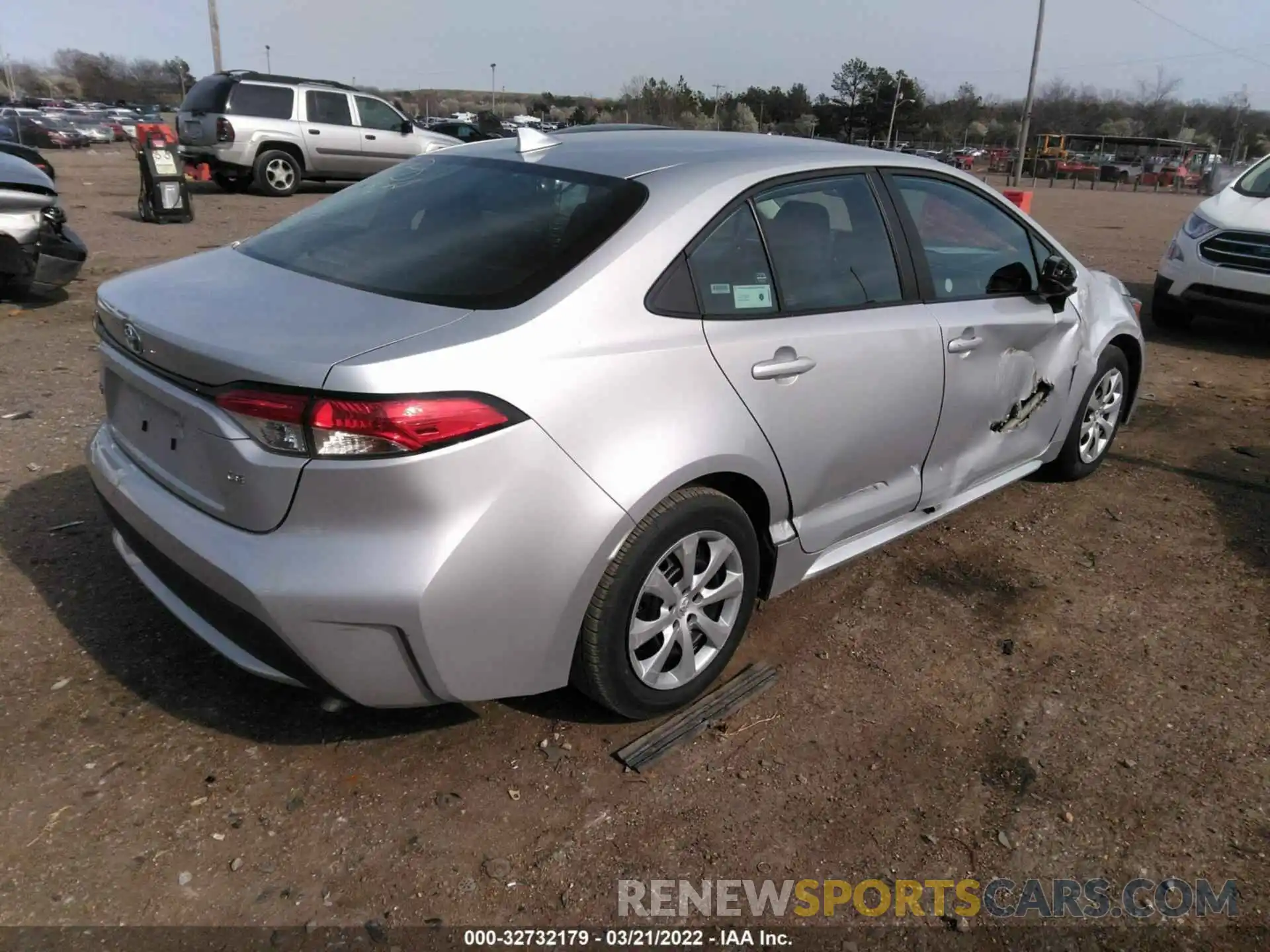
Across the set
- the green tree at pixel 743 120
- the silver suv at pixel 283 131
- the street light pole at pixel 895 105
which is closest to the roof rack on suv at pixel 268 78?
the silver suv at pixel 283 131

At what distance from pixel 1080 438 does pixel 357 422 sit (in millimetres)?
3814

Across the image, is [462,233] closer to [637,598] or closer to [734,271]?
[734,271]

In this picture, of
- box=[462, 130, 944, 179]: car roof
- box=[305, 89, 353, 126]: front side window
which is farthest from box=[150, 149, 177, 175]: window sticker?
box=[462, 130, 944, 179]: car roof

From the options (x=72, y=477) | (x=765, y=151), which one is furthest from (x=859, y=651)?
(x=72, y=477)

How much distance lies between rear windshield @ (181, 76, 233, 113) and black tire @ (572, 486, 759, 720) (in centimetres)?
1557

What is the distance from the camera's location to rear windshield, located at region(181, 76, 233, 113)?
15.4 meters

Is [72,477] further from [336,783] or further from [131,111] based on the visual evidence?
[131,111]

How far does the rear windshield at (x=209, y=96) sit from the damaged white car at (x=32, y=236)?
8504mm

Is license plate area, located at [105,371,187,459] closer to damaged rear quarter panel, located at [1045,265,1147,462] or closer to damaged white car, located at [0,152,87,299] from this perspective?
damaged rear quarter panel, located at [1045,265,1147,462]

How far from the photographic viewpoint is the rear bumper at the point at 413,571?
2.20m

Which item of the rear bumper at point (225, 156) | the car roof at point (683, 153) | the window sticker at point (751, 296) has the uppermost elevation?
the car roof at point (683, 153)

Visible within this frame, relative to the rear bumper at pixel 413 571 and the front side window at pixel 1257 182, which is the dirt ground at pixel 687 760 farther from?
the front side window at pixel 1257 182

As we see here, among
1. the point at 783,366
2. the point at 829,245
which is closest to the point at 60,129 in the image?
the point at 829,245

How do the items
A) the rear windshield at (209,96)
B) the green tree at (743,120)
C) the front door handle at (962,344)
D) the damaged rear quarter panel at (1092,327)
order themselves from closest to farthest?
the front door handle at (962,344)
the damaged rear quarter panel at (1092,327)
the rear windshield at (209,96)
the green tree at (743,120)
